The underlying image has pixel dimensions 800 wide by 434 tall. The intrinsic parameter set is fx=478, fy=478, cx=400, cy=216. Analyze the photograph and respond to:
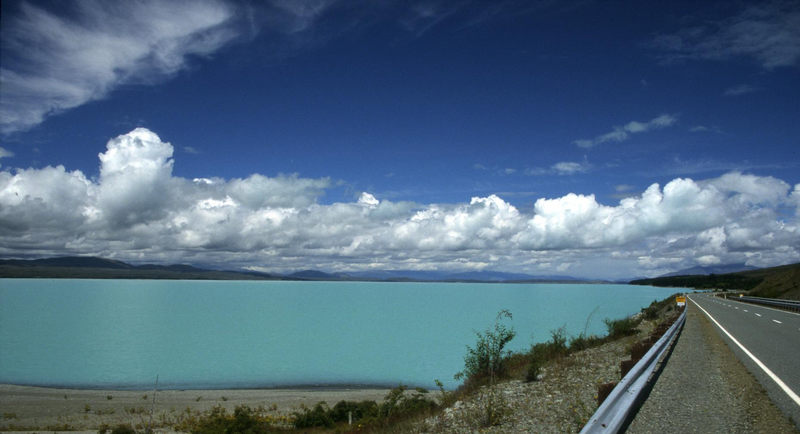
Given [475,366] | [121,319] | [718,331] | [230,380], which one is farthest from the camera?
[121,319]

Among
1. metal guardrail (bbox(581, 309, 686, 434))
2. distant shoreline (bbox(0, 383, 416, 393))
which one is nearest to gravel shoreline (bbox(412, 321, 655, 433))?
metal guardrail (bbox(581, 309, 686, 434))

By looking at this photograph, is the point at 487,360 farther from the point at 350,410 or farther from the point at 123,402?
the point at 123,402

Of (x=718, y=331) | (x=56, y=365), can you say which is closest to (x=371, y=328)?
(x=56, y=365)

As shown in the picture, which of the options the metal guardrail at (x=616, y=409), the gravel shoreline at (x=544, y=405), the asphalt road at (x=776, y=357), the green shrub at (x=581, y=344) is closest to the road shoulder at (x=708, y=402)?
the asphalt road at (x=776, y=357)

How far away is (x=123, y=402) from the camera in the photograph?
25172mm

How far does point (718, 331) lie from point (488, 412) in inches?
720

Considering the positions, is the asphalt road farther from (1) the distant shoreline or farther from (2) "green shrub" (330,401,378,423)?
(1) the distant shoreline

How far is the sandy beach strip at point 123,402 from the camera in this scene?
20422 millimetres

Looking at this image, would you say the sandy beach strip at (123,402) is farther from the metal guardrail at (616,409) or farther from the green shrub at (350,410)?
the metal guardrail at (616,409)

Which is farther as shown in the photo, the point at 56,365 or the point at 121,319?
the point at 121,319

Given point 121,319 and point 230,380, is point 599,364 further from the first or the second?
point 121,319

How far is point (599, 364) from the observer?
12.7 m

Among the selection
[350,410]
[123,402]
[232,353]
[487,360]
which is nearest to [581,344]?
[487,360]

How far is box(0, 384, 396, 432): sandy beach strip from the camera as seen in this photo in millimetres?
20422
